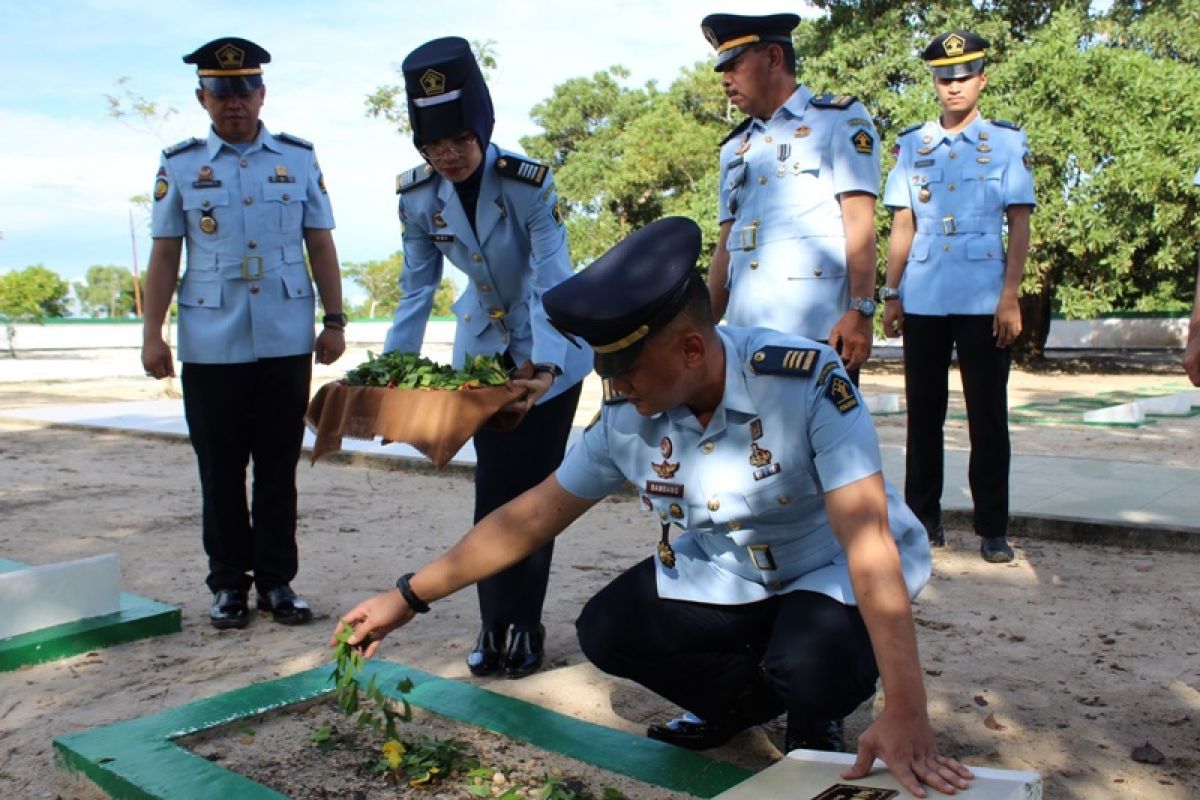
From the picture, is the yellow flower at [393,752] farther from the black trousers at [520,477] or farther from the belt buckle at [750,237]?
the belt buckle at [750,237]

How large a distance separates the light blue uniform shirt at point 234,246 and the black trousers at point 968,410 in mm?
2639

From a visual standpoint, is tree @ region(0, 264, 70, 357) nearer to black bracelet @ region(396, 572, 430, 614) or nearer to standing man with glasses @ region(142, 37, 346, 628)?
standing man with glasses @ region(142, 37, 346, 628)

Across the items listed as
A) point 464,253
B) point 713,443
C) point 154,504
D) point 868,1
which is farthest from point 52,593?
point 868,1

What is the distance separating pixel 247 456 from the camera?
429 centimetres

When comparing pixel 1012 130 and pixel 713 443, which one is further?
pixel 1012 130

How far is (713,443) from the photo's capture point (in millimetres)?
2461

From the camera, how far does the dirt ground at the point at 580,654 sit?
2902 mm

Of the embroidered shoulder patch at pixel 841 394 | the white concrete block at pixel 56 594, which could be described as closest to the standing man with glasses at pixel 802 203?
the embroidered shoulder patch at pixel 841 394

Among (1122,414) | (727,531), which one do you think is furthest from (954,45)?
(1122,414)

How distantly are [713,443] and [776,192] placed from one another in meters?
1.68

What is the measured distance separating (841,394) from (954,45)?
3089mm

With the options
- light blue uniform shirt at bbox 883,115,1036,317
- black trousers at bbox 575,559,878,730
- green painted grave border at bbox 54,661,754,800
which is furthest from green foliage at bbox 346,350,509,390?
light blue uniform shirt at bbox 883,115,1036,317

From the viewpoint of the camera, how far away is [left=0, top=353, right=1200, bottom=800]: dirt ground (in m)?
2.90

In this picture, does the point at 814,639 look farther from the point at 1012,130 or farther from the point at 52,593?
the point at 1012,130
